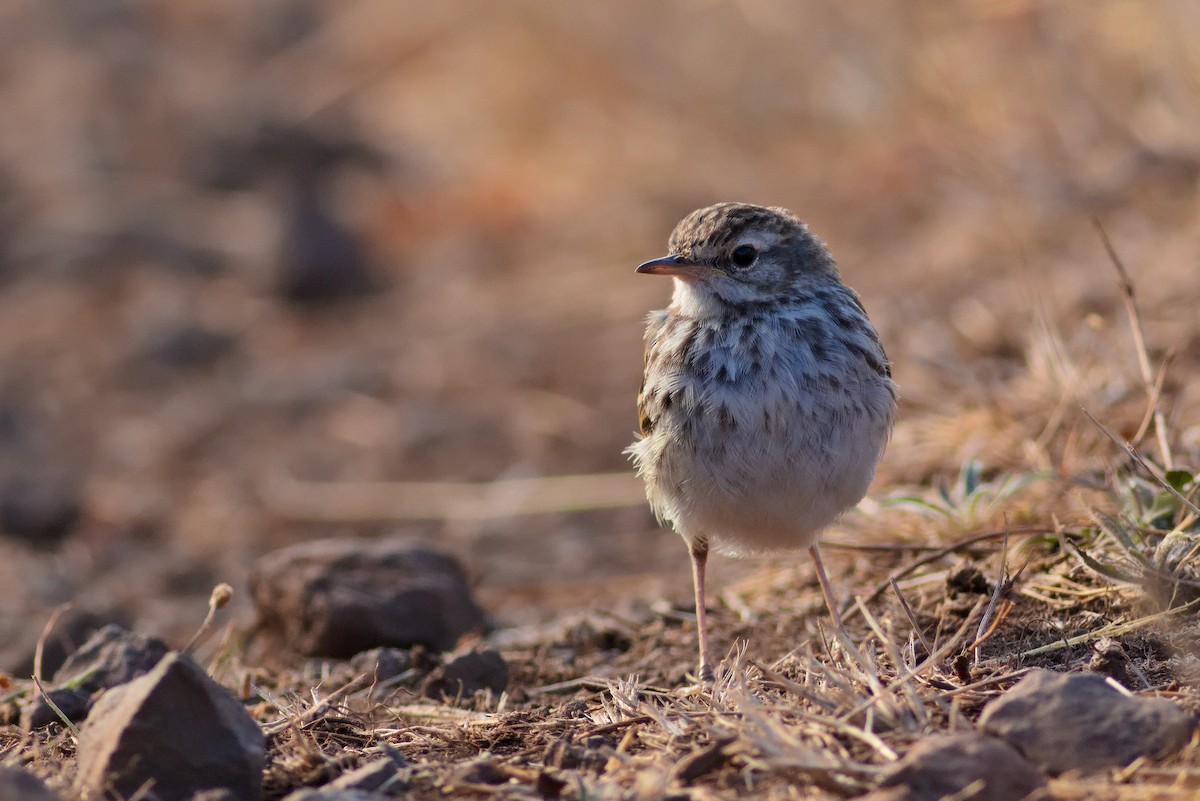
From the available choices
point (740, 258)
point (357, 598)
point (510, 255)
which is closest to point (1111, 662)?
point (740, 258)

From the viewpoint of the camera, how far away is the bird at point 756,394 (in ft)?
14.1

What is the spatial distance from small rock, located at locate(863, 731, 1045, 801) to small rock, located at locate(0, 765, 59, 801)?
5.45 ft

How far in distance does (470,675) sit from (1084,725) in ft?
7.48

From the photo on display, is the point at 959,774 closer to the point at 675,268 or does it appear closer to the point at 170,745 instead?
the point at 170,745

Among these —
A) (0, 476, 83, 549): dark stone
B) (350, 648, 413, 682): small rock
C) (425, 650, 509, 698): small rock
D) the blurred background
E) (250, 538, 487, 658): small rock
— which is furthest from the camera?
(0, 476, 83, 549): dark stone

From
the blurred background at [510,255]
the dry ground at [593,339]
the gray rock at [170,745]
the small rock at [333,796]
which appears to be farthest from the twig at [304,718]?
the blurred background at [510,255]

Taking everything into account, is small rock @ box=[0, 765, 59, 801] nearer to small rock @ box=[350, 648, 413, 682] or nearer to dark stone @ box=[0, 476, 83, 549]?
small rock @ box=[350, 648, 413, 682]

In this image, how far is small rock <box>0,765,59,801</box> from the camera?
2791 mm

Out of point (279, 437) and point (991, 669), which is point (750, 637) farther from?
point (279, 437)

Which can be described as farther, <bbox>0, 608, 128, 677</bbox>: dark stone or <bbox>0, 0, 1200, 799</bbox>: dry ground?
<bbox>0, 608, 128, 677</bbox>: dark stone

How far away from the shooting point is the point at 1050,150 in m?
9.39

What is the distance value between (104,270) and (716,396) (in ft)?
29.6

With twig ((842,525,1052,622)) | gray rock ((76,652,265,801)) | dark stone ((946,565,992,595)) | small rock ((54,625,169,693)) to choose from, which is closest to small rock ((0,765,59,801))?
gray rock ((76,652,265,801))

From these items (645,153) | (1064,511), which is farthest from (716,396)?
(645,153)
